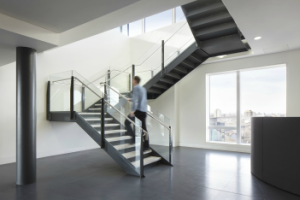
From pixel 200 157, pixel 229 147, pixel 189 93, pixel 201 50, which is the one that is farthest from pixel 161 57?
pixel 229 147

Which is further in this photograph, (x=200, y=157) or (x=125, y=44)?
(x=125, y=44)

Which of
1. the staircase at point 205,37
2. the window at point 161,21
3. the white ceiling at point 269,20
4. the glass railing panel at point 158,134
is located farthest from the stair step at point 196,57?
the window at point 161,21

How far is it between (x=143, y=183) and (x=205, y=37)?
4523 mm

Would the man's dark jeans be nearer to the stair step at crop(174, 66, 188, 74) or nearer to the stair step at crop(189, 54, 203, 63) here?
the stair step at crop(174, 66, 188, 74)

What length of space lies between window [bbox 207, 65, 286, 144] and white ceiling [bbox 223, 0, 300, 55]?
5.56 ft

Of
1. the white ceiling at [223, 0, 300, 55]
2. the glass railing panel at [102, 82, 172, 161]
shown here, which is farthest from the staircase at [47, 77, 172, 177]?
the white ceiling at [223, 0, 300, 55]

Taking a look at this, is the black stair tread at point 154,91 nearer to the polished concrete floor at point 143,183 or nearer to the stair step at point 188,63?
the stair step at point 188,63

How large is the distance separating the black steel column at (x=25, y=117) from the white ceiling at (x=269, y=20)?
14.2ft

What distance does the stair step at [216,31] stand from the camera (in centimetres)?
553

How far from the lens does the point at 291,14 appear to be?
4348mm

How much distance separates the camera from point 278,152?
412 cm

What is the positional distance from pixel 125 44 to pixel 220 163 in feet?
24.6

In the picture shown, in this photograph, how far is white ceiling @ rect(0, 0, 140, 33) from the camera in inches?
120

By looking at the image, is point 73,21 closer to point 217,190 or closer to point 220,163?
point 217,190
